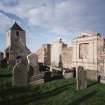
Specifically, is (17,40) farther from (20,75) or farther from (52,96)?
(52,96)

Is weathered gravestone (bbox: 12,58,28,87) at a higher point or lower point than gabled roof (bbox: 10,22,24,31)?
lower

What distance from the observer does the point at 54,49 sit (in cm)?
2986

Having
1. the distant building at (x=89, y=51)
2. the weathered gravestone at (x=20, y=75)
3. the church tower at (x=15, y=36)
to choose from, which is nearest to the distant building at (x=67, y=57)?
the distant building at (x=89, y=51)

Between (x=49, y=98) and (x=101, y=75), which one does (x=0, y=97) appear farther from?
(x=101, y=75)

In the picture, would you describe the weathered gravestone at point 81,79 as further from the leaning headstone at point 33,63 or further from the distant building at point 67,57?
the distant building at point 67,57

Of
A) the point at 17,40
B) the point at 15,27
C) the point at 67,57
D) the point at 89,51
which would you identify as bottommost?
the point at 67,57

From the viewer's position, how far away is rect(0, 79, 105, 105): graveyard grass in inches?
433

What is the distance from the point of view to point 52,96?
12203 mm

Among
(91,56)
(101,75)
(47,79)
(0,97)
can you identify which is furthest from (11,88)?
(91,56)

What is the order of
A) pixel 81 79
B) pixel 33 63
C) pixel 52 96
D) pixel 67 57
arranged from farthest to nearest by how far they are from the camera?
1. pixel 67 57
2. pixel 33 63
3. pixel 81 79
4. pixel 52 96

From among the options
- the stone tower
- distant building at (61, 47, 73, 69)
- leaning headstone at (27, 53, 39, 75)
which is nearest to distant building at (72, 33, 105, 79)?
distant building at (61, 47, 73, 69)

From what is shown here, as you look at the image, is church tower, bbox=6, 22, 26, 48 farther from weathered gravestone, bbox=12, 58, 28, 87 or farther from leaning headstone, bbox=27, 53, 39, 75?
weathered gravestone, bbox=12, 58, 28, 87

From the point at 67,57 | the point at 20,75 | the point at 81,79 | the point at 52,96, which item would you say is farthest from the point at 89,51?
the point at 52,96

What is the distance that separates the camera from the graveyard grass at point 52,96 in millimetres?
10992
